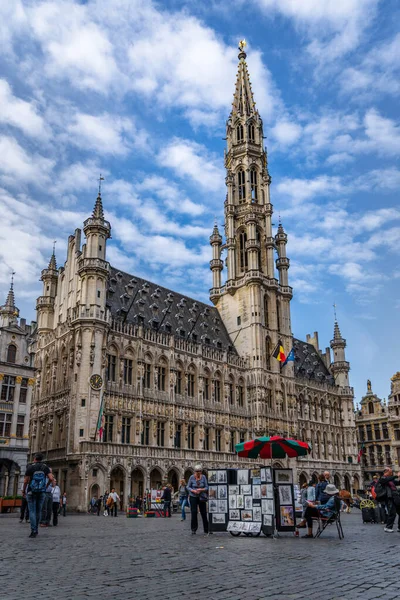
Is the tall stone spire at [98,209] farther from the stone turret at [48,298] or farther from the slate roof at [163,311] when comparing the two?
the stone turret at [48,298]

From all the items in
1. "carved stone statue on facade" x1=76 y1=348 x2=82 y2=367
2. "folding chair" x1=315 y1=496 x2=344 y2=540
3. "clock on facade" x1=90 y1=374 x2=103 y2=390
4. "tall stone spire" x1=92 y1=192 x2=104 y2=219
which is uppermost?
"tall stone spire" x1=92 y1=192 x2=104 y2=219

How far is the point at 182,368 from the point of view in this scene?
178 ft

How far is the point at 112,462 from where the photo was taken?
43.7 m

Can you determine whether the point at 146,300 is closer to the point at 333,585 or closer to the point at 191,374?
the point at 191,374

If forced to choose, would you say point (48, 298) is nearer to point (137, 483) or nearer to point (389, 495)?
point (137, 483)

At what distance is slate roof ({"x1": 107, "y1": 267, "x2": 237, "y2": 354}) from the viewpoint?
175 ft

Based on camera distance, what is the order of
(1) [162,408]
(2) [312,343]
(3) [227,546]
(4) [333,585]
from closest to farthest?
(4) [333,585], (3) [227,546], (1) [162,408], (2) [312,343]

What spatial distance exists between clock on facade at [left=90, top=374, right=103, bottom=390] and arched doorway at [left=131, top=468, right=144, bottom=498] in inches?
321

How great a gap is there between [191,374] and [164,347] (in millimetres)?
4794

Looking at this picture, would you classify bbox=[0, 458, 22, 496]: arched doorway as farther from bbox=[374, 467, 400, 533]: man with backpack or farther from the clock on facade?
bbox=[374, 467, 400, 533]: man with backpack

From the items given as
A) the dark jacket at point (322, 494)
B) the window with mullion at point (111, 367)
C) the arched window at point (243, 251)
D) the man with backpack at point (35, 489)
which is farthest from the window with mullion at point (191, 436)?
the man with backpack at point (35, 489)

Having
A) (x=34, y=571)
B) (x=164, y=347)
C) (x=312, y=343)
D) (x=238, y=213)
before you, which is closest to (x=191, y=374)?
(x=164, y=347)

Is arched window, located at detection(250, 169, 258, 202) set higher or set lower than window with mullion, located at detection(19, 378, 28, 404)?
higher

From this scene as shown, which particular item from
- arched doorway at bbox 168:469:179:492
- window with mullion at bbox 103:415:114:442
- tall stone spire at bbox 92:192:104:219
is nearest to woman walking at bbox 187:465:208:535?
window with mullion at bbox 103:415:114:442
